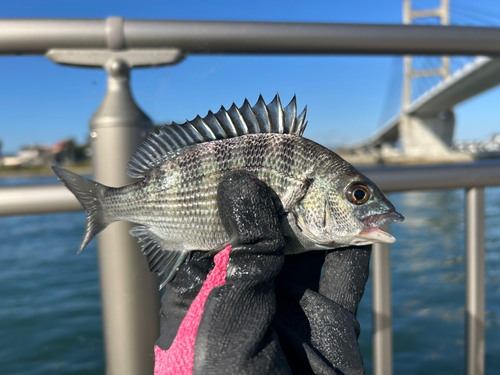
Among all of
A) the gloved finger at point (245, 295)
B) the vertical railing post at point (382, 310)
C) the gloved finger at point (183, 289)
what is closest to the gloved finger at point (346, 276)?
the gloved finger at point (245, 295)

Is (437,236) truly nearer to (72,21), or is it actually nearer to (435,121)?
(72,21)

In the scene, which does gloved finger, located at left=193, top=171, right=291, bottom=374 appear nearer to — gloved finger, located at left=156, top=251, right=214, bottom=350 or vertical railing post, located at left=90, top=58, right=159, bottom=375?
gloved finger, located at left=156, top=251, right=214, bottom=350

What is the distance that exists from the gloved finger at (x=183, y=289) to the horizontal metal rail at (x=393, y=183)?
44 centimetres

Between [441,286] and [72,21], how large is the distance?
5.59 meters

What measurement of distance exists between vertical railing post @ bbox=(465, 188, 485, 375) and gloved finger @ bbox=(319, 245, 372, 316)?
0.81 m

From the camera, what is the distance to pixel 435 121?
22375 millimetres

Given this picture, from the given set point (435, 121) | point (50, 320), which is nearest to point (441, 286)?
point (50, 320)

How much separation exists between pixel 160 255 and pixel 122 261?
0.38 m

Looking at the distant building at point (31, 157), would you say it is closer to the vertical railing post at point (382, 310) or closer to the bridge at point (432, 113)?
the vertical railing post at point (382, 310)

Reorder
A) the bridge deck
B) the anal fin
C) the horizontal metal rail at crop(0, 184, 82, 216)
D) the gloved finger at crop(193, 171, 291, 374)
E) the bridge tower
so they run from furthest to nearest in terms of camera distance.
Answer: the bridge tower
the bridge deck
the horizontal metal rail at crop(0, 184, 82, 216)
the anal fin
the gloved finger at crop(193, 171, 291, 374)

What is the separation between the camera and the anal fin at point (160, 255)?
39.0 inches

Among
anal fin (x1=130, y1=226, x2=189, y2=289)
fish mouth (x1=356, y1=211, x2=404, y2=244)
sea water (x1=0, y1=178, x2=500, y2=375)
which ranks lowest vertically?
sea water (x1=0, y1=178, x2=500, y2=375)

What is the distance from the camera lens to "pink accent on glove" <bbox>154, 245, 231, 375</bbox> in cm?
83

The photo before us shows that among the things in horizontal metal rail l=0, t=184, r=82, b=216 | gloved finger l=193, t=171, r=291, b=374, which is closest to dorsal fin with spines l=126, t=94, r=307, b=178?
gloved finger l=193, t=171, r=291, b=374
